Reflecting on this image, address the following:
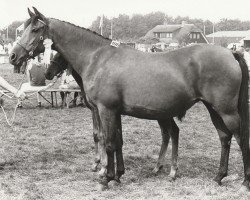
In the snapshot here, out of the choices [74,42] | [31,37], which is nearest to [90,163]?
[74,42]

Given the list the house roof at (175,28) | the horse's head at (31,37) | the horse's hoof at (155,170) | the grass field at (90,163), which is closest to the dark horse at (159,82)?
the horse's head at (31,37)

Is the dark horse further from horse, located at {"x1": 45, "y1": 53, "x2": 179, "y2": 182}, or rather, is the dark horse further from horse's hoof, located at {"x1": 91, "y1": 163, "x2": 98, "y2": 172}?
horse's hoof, located at {"x1": 91, "y1": 163, "x2": 98, "y2": 172}

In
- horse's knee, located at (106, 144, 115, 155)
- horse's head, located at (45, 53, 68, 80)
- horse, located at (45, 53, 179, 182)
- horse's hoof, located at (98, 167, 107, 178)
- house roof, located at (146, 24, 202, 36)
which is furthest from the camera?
house roof, located at (146, 24, 202, 36)

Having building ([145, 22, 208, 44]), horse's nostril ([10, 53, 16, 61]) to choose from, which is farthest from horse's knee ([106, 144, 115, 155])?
building ([145, 22, 208, 44])

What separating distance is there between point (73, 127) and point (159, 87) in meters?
5.81

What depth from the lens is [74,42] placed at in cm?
647

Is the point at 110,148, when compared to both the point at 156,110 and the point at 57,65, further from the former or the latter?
the point at 57,65

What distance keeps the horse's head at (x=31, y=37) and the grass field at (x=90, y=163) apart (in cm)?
200

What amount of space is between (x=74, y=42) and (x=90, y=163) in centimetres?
242

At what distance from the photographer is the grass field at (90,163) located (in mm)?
5992

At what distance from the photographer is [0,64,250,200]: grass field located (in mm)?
5992

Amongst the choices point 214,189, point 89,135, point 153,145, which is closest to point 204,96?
point 214,189

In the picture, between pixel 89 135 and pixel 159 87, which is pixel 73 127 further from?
pixel 159 87

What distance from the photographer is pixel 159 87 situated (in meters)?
6.04
